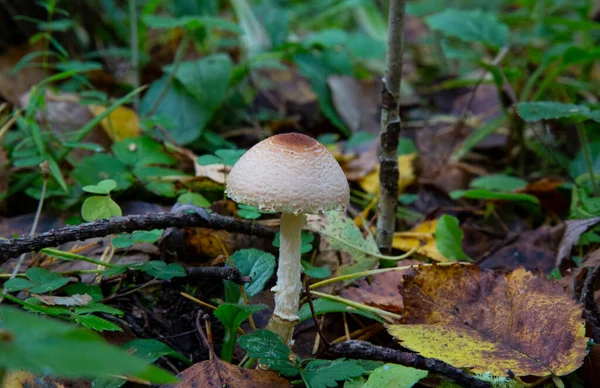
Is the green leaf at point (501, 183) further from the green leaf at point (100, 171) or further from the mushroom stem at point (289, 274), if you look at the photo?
the green leaf at point (100, 171)

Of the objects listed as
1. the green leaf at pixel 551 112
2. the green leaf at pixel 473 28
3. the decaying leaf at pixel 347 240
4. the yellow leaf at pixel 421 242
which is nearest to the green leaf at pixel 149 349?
the decaying leaf at pixel 347 240

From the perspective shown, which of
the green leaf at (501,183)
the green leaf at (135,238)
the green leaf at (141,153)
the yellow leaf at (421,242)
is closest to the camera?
the green leaf at (135,238)

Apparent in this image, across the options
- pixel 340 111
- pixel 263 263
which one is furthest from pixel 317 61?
pixel 263 263

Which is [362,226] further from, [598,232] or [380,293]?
[598,232]

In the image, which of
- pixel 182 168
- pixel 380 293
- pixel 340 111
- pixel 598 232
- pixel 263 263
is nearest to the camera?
pixel 263 263

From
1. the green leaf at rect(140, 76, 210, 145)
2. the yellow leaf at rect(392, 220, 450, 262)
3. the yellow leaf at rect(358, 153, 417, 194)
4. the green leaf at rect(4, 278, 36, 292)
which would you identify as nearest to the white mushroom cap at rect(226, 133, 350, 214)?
the green leaf at rect(4, 278, 36, 292)
